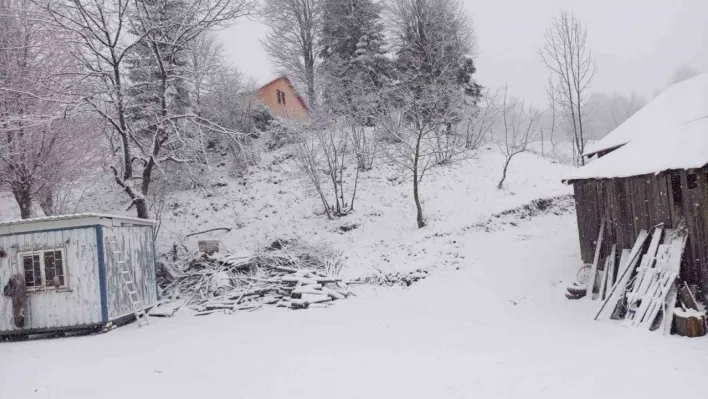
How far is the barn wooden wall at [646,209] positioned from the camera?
823cm

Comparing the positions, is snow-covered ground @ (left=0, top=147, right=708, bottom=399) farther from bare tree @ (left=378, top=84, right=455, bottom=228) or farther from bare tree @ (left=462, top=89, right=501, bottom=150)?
bare tree @ (left=462, top=89, right=501, bottom=150)

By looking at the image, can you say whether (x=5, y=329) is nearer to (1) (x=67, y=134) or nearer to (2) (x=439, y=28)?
(1) (x=67, y=134)

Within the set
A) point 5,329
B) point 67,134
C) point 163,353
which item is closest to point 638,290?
point 163,353

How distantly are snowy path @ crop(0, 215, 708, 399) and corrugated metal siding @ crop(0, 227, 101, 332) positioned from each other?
621 mm

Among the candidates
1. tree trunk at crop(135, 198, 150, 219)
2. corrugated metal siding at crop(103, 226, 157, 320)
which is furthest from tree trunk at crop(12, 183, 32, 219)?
corrugated metal siding at crop(103, 226, 157, 320)

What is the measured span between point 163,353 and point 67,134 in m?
12.1

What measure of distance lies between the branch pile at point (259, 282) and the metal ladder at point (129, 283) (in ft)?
4.80

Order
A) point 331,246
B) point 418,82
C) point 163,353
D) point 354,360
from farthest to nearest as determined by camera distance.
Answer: point 418,82, point 331,246, point 163,353, point 354,360

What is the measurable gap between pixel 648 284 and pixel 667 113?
5.60 metres

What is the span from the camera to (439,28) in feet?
95.1

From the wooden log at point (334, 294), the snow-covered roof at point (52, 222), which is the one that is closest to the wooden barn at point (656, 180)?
the wooden log at point (334, 294)

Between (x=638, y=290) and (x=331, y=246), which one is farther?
(x=331, y=246)

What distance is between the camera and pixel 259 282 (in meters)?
14.0

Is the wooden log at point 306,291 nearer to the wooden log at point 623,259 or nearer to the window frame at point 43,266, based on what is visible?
the window frame at point 43,266
